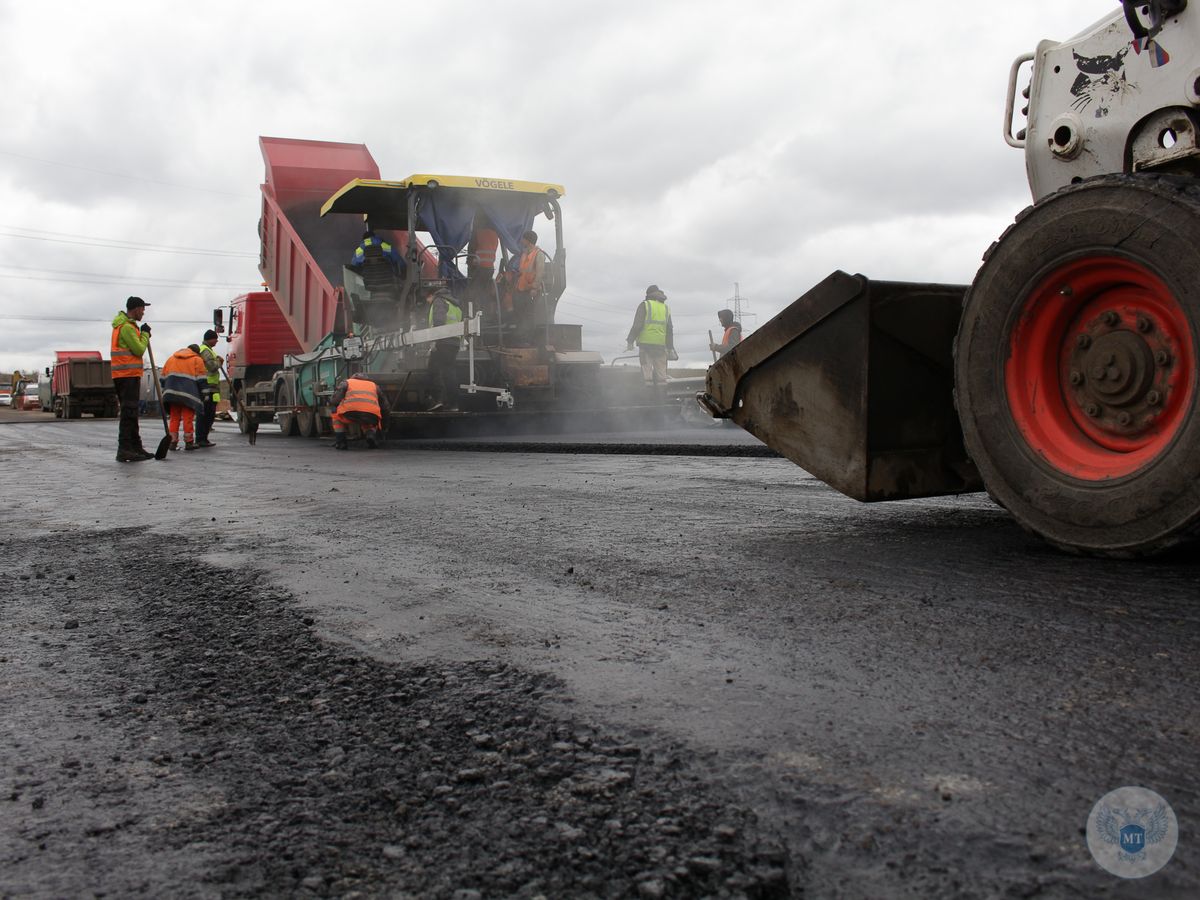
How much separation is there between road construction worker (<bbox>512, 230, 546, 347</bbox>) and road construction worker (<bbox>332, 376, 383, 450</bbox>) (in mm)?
2051

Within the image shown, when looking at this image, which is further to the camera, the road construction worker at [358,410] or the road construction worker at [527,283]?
the road construction worker at [527,283]

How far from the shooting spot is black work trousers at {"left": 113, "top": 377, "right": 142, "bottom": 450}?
1044cm

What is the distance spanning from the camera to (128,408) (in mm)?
10500

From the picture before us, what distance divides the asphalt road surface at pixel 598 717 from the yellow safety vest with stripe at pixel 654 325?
33.7 ft

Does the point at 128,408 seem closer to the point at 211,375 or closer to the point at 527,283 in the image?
the point at 211,375

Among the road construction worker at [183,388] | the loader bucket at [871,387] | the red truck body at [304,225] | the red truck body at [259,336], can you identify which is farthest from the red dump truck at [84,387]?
the loader bucket at [871,387]

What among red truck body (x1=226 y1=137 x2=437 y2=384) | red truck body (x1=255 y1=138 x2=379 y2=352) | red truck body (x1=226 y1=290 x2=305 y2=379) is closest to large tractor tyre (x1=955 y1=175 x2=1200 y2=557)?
red truck body (x1=226 y1=137 x2=437 y2=384)

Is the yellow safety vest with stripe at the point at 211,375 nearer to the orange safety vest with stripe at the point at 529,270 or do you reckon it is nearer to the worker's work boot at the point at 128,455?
the worker's work boot at the point at 128,455

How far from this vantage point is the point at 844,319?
158 inches

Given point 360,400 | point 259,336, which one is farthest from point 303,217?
point 360,400

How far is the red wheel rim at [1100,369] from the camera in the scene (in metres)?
3.10

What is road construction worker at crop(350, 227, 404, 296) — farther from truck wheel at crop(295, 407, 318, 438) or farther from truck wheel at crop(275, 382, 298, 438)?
truck wheel at crop(275, 382, 298, 438)

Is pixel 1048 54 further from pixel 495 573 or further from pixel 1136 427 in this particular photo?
pixel 495 573

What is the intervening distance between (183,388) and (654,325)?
609cm
